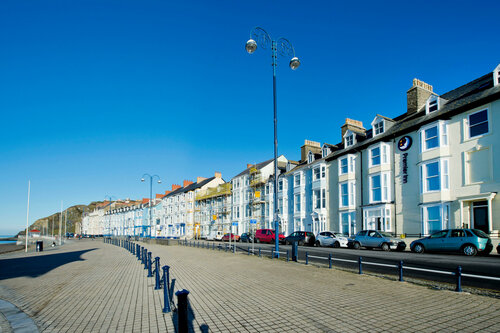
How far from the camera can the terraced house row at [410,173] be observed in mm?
22125

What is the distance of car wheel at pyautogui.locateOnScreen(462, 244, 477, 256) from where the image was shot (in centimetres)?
1795

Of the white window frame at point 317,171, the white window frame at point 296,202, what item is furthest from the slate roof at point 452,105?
the white window frame at point 296,202

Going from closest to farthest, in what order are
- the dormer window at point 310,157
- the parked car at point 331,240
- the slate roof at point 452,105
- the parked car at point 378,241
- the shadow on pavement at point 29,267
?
the shadow on pavement at point 29,267
the slate roof at point 452,105
the parked car at point 378,241
the parked car at point 331,240
the dormer window at point 310,157

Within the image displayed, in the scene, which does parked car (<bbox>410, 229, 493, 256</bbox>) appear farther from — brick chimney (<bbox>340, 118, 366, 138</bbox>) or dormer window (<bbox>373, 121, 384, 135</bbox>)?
brick chimney (<bbox>340, 118, 366, 138</bbox>)

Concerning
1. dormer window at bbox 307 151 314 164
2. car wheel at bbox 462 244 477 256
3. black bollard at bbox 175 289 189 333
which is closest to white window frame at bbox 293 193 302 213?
dormer window at bbox 307 151 314 164

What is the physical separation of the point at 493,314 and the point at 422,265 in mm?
7932

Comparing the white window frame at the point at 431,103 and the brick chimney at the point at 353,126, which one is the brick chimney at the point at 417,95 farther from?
the brick chimney at the point at 353,126

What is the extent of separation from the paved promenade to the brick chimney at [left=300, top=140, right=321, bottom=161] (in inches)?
1313

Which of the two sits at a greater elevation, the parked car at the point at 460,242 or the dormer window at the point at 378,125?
the dormer window at the point at 378,125

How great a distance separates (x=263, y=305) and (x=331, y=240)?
22155 mm

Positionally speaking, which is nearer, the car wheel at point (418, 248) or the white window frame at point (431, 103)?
the car wheel at point (418, 248)

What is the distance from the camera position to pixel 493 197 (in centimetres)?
2088

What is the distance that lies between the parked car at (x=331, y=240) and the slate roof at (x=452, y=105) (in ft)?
29.7

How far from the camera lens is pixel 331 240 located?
28375mm
